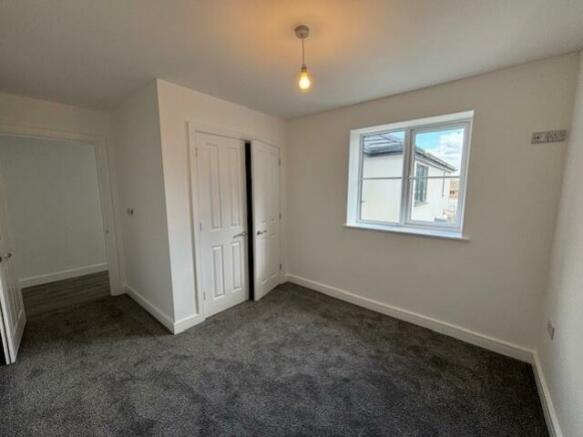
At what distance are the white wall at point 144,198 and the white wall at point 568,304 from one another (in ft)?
9.67

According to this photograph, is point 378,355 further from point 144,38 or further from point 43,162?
point 43,162

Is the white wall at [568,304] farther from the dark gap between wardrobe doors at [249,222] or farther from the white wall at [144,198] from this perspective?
the white wall at [144,198]

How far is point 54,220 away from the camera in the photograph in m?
3.88

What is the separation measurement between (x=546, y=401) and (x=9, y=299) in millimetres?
4260

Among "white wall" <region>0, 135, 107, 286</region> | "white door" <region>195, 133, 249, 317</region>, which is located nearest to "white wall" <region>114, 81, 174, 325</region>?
"white door" <region>195, 133, 249, 317</region>

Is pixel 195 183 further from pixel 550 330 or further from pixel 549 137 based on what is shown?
pixel 550 330

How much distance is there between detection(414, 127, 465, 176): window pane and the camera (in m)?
2.46

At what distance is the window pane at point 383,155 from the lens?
2.85m

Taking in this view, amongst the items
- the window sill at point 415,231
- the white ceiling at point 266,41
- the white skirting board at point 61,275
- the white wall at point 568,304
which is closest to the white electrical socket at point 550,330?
the white wall at point 568,304

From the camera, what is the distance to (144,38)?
1610 millimetres

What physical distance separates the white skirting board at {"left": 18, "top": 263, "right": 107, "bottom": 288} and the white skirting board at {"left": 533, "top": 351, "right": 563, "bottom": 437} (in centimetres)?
564

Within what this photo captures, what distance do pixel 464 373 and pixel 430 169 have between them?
6.18 feet

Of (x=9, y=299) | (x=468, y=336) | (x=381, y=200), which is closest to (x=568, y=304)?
(x=468, y=336)

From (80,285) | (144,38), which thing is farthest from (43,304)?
Answer: (144,38)
